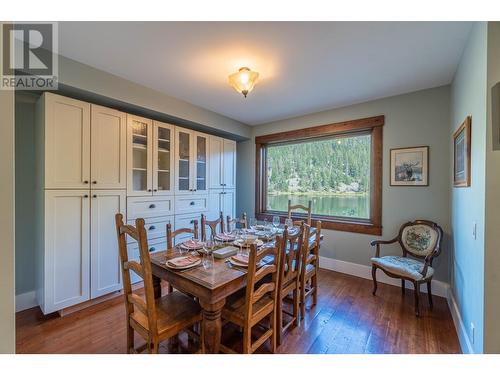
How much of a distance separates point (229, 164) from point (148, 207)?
1649 millimetres

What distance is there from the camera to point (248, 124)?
13.8 feet

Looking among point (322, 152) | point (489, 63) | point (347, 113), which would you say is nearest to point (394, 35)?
point (489, 63)

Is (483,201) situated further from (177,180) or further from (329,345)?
(177,180)

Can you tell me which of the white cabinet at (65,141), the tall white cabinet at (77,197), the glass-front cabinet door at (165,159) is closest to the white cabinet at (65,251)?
the tall white cabinet at (77,197)

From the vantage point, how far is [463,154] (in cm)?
184

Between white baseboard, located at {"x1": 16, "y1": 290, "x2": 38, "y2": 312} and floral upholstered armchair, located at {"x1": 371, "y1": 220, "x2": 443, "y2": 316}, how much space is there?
3786 millimetres

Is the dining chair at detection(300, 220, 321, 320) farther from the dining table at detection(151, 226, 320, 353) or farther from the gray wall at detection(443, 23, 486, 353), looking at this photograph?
the gray wall at detection(443, 23, 486, 353)

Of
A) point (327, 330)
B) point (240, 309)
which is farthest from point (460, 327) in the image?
point (240, 309)

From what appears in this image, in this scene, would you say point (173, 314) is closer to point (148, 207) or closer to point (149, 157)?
point (148, 207)

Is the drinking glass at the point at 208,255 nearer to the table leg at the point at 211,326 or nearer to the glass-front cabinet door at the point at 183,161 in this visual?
the table leg at the point at 211,326

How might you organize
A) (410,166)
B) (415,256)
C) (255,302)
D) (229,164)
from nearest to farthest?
(255,302), (415,256), (410,166), (229,164)

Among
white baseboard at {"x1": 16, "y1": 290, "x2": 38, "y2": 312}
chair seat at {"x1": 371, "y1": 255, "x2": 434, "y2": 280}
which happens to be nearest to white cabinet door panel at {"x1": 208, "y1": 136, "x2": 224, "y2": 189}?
white baseboard at {"x1": 16, "y1": 290, "x2": 38, "y2": 312}

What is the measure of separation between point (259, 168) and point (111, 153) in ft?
8.21
